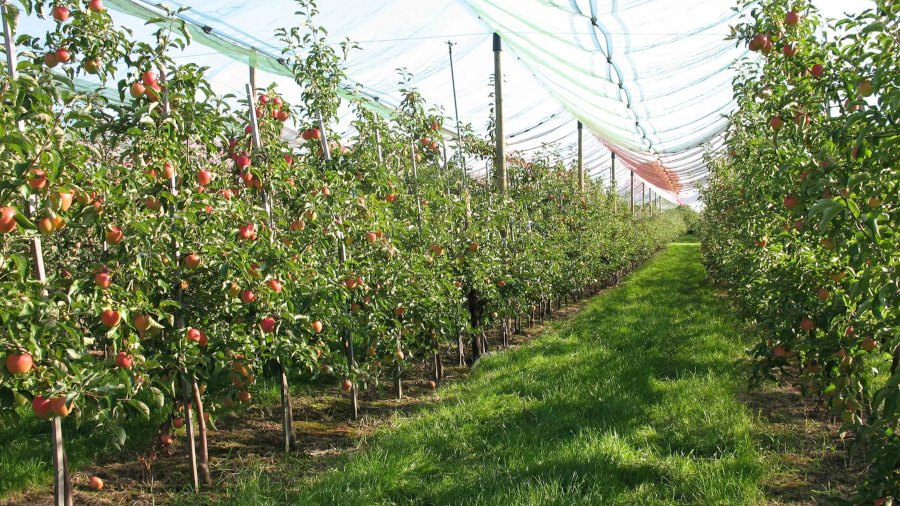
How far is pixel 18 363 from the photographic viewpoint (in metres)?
1.87

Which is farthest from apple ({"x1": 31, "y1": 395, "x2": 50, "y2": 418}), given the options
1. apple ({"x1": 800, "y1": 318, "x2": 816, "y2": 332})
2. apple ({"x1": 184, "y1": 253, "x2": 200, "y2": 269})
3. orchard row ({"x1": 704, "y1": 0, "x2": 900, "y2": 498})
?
apple ({"x1": 800, "y1": 318, "x2": 816, "y2": 332})

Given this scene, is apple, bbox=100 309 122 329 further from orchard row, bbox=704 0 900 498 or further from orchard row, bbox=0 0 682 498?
orchard row, bbox=704 0 900 498

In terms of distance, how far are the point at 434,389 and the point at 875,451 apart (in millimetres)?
3818

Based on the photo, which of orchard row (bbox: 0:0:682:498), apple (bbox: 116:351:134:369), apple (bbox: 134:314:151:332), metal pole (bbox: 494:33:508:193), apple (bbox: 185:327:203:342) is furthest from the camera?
metal pole (bbox: 494:33:508:193)

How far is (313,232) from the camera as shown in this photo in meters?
3.62

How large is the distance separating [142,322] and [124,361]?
181 millimetres

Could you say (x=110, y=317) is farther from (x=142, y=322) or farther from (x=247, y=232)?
(x=247, y=232)

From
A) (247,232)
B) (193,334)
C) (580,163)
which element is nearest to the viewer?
(193,334)

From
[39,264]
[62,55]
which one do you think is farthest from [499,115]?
[39,264]

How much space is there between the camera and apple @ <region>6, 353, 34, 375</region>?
6.12 ft

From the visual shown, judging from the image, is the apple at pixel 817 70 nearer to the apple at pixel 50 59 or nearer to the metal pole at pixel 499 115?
the apple at pixel 50 59

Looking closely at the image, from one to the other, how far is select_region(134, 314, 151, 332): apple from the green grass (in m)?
1.03

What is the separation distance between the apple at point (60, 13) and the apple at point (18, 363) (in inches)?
57.3

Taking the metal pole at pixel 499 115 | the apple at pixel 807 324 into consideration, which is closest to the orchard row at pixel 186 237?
the metal pole at pixel 499 115
